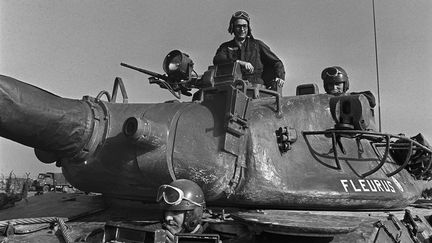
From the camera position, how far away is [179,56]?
7410 millimetres

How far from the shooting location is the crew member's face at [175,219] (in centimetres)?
480

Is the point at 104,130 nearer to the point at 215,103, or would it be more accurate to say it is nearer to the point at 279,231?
the point at 215,103

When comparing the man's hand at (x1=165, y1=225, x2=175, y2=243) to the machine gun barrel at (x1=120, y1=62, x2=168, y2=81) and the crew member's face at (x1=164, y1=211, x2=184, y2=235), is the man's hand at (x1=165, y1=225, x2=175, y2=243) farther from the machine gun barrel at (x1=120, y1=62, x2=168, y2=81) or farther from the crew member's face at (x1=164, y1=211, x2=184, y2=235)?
the machine gun barrel at (x1=120, y1=62, x2=168, y2=81)

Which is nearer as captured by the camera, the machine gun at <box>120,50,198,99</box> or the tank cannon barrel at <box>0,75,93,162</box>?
the tank cannon barrel at <box>0,75,93,162</box>

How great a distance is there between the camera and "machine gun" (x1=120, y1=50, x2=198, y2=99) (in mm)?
7457

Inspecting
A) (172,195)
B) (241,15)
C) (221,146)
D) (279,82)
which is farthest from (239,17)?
(172,195)

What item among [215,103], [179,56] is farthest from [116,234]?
[179,56]

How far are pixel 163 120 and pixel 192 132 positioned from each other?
36cm

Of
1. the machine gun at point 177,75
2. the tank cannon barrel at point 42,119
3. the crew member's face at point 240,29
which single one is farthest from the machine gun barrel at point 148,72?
the tank cannon barrel at point 42,119

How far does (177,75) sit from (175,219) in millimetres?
3231

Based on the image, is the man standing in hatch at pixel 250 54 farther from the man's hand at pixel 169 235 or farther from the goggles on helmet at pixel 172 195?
the man's hand at pixel 169 235

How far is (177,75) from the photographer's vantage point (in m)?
7.61

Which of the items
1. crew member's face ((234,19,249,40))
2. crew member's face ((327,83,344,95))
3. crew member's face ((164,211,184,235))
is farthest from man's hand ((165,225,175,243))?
crew member's face ((234,19,249,40))

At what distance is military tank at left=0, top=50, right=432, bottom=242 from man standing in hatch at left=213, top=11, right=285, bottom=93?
1473mm
